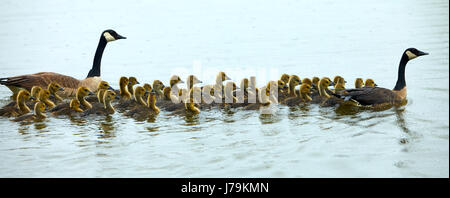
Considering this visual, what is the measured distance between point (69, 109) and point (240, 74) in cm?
456

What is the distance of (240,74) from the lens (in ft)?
44.2

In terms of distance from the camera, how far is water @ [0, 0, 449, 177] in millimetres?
7281

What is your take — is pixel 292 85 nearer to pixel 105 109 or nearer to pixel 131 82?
pixel 131 82

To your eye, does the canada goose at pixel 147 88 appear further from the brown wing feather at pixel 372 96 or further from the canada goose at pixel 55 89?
the brown wing feather at pixel 372 96

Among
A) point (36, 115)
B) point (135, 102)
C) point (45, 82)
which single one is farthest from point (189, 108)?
point (45, 82)

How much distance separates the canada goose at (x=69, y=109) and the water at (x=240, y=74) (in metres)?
0.33

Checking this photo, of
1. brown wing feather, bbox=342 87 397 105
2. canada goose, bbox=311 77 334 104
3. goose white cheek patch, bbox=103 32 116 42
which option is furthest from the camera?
goose white cheek patch, bbox=103 32 116 42

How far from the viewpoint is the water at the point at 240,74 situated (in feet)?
23.9

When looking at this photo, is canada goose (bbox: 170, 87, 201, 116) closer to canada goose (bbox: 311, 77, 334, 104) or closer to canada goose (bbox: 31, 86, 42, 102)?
canada goose (bbox: 311, 77, 334, 104)

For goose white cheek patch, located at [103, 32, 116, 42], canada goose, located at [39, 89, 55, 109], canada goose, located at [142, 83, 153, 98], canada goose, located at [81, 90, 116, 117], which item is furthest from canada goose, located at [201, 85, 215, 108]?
goose white cheek patch, located at [103, 32, 116, 42]

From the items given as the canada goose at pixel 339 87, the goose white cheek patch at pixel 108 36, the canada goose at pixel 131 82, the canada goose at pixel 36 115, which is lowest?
the canada goose at pixel 36 115

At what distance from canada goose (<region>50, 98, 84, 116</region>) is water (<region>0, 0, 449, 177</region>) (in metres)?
0.33

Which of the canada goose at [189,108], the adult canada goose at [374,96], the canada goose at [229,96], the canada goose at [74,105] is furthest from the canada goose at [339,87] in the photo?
the canada goose at [74,105]
